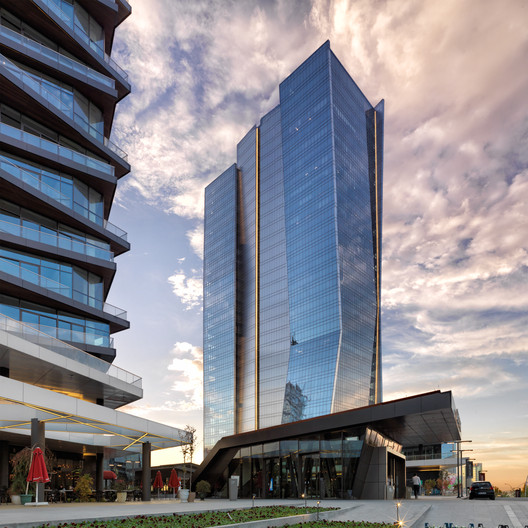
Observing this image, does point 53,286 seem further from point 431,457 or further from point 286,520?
point 431,457

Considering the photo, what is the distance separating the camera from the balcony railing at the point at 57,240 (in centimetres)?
4100

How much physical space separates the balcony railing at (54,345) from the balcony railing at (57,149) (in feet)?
51.1

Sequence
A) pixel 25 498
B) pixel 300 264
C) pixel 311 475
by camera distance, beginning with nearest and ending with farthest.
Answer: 1. pixel 25 498
2. pixel 311 475
3. pixel 300 264

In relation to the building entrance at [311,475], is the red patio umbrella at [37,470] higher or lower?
higher

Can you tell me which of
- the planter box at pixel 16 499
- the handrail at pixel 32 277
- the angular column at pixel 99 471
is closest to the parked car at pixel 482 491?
the planter box at pixel 16 499

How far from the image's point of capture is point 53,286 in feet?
140

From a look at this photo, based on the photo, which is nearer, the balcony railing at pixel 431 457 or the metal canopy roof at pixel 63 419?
the metal canopy roof at pixel 63 419

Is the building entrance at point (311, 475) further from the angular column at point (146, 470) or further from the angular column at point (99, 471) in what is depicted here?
the angular column at point (99, 471)

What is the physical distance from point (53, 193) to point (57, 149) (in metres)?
3.65

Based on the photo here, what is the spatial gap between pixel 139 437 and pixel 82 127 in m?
26.3

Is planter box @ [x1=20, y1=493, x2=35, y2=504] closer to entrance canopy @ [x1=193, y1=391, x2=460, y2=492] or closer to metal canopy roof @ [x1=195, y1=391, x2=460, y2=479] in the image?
metal canopy roof @ [x1=195, y1=391, x2=460, y2=479]

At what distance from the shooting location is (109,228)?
5084 cm

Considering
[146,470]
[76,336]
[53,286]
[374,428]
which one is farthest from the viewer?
[53,286]

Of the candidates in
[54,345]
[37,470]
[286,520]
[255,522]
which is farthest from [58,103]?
[255,522]
